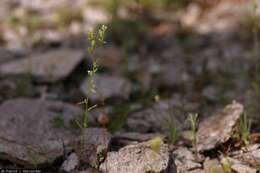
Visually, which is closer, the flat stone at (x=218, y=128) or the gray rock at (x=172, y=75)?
the flat stone at (x=218, y=128)

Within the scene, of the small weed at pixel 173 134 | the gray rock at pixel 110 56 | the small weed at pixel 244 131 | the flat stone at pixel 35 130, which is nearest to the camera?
the flat stone at pixel 35 130

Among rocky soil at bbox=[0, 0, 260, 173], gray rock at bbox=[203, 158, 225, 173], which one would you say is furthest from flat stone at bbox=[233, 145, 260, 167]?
gray rock at bbox=[203, 158, 225, 173]

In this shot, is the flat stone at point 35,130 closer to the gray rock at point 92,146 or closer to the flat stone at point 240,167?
the gray rock at point 92,146

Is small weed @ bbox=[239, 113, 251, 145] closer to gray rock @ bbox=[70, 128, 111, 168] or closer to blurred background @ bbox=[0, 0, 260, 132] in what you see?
blurred background @ bbox=[0, 0, 260, 132]

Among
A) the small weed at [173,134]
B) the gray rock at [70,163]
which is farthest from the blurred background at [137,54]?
the gray rock at [70,163]

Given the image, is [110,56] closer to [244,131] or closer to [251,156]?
[244,131]

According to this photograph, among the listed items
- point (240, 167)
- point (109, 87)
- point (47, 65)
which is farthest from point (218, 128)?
point (47, 65)
